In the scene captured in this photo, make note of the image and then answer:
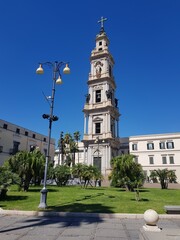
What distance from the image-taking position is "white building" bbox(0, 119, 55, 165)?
44969 mm

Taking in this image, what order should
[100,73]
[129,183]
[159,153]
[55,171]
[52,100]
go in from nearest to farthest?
[52,100] < [129,183] < [55,171] < [100,73] < [159,153]

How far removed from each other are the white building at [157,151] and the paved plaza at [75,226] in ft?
138

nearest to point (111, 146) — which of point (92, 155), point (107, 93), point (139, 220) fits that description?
point (92, 155)

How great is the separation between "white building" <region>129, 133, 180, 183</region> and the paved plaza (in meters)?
42.0

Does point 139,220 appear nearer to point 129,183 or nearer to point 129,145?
point 129,183

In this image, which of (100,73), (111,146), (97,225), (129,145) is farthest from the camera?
(129,145)

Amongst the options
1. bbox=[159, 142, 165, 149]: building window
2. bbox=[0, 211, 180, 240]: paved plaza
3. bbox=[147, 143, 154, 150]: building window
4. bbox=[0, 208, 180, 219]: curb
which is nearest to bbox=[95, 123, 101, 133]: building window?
bbox=[147, 143, 154, 150]: building window

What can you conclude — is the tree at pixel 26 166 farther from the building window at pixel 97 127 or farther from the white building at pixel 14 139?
the white building at pixel 14 139

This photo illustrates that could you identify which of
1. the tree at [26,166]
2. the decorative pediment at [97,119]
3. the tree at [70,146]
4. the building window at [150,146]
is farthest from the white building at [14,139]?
the tree at [26,166]

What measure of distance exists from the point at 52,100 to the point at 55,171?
55.6 ft

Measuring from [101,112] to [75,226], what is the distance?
36690 millimetres

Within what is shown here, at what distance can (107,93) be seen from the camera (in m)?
43.2

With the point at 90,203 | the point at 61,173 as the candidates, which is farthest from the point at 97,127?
the point at 90,203

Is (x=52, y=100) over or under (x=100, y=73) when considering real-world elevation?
under
